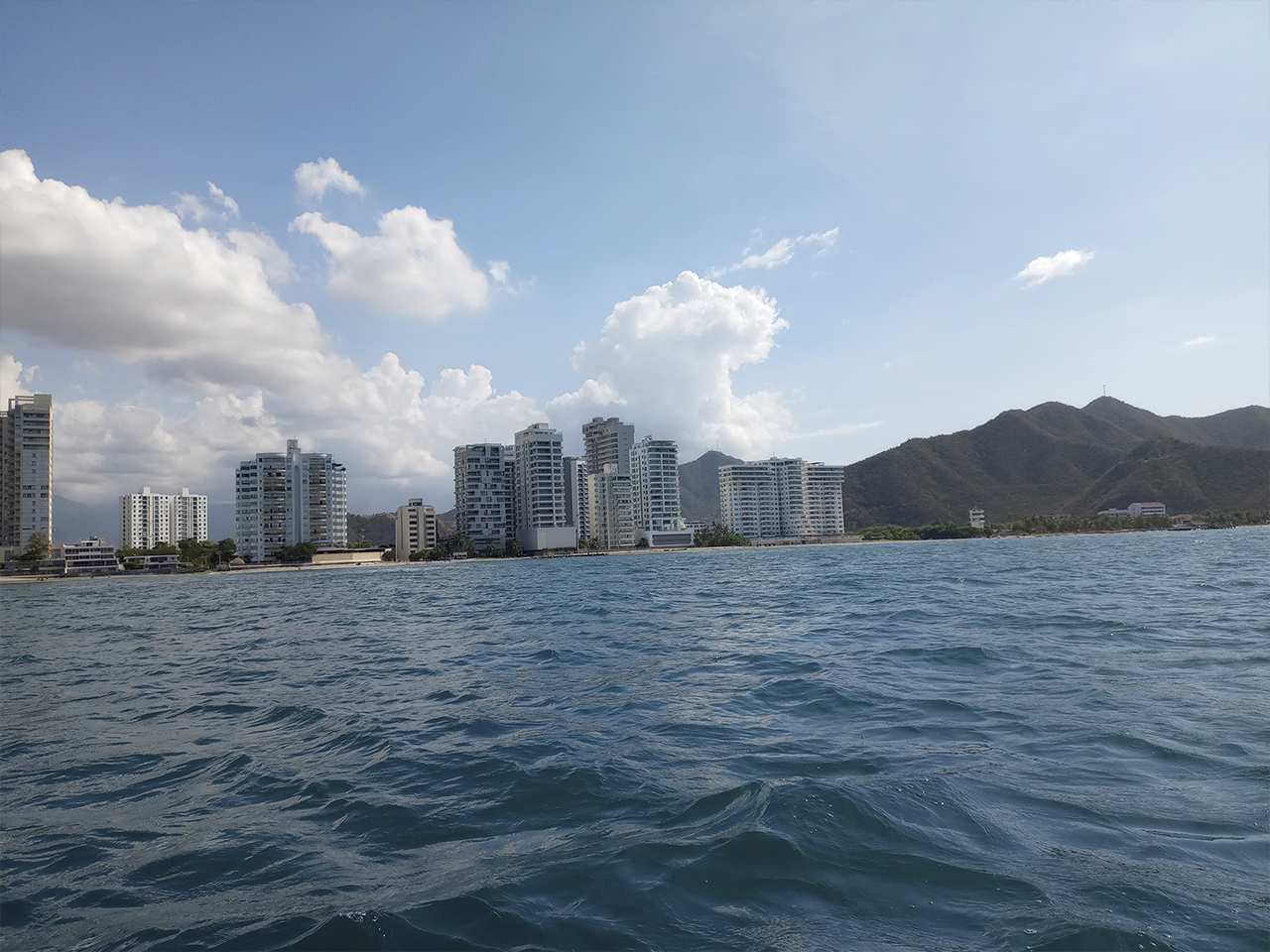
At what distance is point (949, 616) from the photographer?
19297mm

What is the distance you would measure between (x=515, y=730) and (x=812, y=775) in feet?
13.5

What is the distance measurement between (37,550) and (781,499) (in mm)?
151398

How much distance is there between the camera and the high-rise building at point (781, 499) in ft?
565

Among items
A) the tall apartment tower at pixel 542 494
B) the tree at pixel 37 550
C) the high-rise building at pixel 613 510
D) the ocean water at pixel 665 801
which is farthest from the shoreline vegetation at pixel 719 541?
the ocean water at pixel 665 801

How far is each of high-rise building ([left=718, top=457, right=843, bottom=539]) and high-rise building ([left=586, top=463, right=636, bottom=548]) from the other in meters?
31.0

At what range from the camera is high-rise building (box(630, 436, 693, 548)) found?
482ft

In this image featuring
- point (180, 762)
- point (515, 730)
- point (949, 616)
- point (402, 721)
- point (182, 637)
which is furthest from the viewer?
point (182, 637)

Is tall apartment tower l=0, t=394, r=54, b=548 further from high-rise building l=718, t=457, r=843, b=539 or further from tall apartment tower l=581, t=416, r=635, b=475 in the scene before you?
high-rise building l=718, t=457, r=843, b=539

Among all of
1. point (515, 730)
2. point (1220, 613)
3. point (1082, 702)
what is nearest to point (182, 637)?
point (515, 730)

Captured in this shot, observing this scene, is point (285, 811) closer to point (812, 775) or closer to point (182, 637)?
point (812, 775)

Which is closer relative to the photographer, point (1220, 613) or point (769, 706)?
point (769, 706)

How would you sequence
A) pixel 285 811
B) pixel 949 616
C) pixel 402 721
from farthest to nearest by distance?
1. pixel 949 616
2. pixel 402 721
3. pixel 285 811

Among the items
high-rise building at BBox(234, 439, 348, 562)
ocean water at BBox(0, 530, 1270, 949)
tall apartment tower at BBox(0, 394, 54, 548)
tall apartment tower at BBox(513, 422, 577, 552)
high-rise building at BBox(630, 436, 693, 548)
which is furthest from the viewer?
high-rise building at BBox(630, 436, 693, 548)

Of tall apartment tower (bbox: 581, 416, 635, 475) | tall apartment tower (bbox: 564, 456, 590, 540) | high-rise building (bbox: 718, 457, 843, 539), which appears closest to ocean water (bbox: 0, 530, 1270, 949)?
tall apartment tower (bbox: 564, 456, 590, 540)
